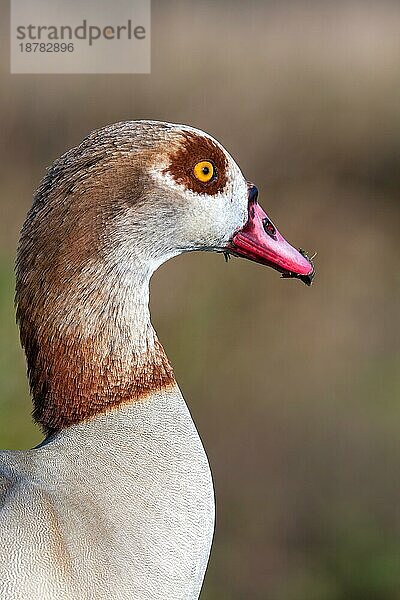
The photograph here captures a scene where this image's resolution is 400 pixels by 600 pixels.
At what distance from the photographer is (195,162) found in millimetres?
1787

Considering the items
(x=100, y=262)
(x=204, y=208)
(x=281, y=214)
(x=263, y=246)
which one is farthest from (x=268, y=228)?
(x=281, y=214)

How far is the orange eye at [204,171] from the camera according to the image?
1.79 meters

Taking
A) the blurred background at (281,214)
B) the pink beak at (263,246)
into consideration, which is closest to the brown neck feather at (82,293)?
the pink beak at (263,246)

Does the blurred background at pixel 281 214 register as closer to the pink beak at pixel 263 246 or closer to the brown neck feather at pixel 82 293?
the pink beak at pixel 263 246

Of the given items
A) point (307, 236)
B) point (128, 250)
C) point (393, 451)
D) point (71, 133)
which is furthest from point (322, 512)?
point (128, 250)

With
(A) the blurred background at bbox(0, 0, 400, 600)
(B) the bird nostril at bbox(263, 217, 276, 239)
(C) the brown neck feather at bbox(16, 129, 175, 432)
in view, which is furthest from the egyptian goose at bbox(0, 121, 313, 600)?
(A) the blurred background at bbox(0, 0, 400, 600)

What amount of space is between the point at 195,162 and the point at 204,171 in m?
0.03

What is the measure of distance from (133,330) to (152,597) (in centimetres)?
40

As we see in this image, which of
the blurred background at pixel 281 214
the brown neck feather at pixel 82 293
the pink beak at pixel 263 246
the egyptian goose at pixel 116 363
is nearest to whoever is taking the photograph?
the egyptian goose at pixel 116 363

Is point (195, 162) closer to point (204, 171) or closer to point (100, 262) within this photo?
point (204, 171)

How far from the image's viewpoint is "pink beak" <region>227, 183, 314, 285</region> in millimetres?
1919

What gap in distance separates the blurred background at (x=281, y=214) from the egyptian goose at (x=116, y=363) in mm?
2682

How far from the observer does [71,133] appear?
18.2ft

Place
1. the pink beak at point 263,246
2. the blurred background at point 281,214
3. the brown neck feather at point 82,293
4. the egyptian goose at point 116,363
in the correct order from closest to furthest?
1. the egyptian goose at point 116,363
2. the brown neck feather at point 82,293
3. the pink beak at point 263,246
4. the blurred background at point 281,214
